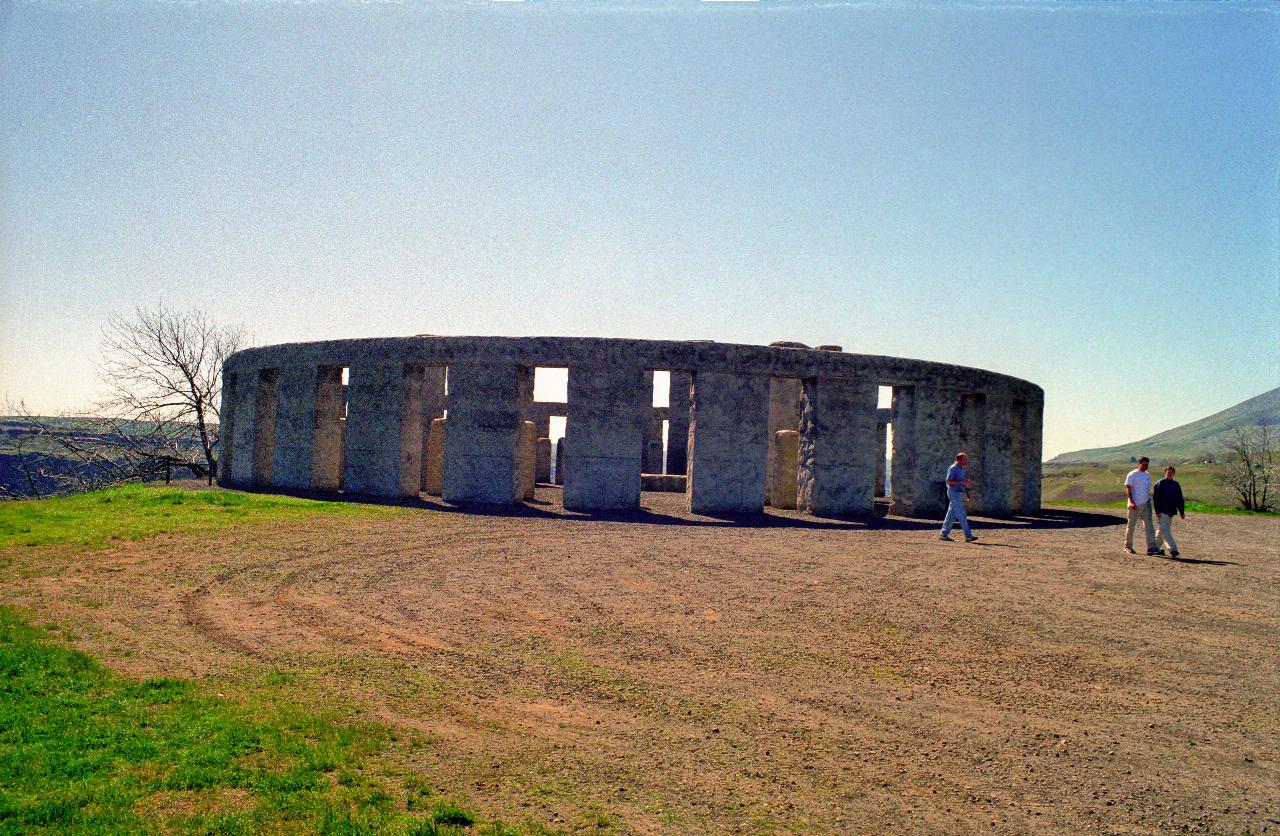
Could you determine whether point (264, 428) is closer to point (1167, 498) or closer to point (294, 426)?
point (294, 426)

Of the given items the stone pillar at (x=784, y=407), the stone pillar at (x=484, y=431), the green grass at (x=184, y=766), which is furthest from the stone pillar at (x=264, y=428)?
the green grass at (x=184, y=766)

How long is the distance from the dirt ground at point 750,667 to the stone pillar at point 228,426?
1260 cm

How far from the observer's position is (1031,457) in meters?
22.5

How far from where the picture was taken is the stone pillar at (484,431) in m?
17.7

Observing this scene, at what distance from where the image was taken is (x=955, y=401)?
19250mm

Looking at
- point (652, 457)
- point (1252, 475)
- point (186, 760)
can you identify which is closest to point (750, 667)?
point (186, 760)

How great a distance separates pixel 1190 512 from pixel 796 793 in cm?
2933

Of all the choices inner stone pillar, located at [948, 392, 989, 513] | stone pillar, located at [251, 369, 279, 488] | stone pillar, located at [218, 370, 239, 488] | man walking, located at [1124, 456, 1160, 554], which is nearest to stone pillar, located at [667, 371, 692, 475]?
inner stone pillar, located at [948, 392, 989, 513]

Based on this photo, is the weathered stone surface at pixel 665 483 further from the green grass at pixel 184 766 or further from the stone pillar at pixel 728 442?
the green grass at pixel 184 766

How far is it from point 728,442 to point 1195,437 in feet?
565

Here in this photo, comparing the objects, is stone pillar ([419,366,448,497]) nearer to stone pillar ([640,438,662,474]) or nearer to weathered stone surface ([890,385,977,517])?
stone pillar ([640,438,662,474])

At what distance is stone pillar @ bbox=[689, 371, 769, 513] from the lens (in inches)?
690

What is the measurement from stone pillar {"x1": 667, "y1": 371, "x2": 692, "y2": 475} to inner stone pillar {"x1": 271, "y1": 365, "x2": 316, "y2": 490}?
13.5 m

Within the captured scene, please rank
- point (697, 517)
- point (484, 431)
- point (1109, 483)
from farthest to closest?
point (1109, 483) → point (484, 431) → point (697, 517)
